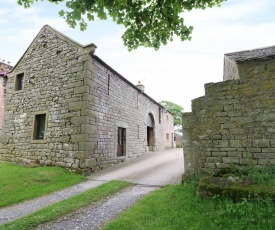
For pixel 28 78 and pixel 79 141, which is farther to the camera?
pixel 28 78

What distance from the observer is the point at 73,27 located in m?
3.84

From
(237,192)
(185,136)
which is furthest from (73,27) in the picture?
(237,192)

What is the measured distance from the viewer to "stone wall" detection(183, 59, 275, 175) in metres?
5.19

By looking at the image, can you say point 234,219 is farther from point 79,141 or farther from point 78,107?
point 78,107

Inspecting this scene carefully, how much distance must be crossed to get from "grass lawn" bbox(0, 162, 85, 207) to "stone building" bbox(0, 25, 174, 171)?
67 centimetres

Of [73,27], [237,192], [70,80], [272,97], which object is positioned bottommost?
[237,192]

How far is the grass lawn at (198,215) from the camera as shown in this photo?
326 cm

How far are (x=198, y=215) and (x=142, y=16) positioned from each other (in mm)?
4416

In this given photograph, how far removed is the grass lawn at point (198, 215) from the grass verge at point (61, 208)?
1.35 metres

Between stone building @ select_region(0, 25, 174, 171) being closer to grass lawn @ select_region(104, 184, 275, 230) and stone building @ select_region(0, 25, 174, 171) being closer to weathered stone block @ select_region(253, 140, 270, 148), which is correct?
grass lawn @ select_region(104, 184, 275, 230)

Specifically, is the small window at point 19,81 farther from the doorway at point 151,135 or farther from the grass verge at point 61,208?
the doorway at point 151,135

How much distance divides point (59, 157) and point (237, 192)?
711 cm

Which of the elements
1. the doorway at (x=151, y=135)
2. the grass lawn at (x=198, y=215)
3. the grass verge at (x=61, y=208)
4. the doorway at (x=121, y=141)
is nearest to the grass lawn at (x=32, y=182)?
the grass verge at (x=61, y=208)

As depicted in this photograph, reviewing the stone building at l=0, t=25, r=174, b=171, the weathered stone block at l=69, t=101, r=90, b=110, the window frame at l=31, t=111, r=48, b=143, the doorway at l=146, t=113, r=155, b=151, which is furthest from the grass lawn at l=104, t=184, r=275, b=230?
the doorway at l=146, t=113, r=155, b=151
